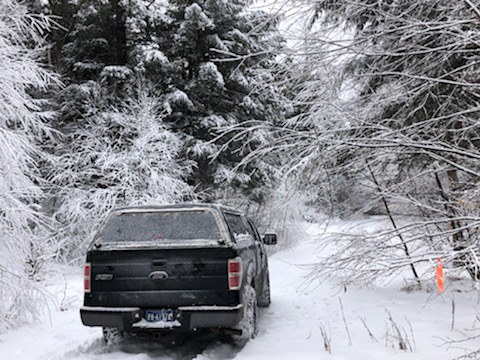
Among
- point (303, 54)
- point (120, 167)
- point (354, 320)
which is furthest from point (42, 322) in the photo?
point (120, 167)

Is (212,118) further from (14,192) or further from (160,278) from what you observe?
(160,278)

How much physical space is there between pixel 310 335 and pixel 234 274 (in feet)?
5.44

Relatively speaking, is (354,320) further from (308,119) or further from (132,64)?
(132,64)

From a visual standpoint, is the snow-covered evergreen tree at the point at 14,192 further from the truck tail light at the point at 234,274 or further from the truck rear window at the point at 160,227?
the truck tail light at the point at 234,274

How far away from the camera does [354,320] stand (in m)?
6.70

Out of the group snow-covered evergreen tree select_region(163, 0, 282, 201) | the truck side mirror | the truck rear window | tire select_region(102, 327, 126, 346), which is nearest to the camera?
→ the truck rear window

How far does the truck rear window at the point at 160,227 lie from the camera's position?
5.30 meters

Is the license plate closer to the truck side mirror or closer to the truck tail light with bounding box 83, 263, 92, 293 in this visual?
the truck tail light with bounding box 83, 263, 92, 293

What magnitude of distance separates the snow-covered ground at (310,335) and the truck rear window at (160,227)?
1.27 metres

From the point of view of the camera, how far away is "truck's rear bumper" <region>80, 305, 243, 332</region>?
4.83m

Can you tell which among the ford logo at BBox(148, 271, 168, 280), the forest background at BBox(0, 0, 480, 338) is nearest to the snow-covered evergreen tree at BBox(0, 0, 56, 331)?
the forest background at BBox(0, 0, 480, 338)

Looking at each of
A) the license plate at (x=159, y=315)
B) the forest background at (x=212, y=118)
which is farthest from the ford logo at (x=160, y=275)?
the forest background at (x=212, y=118)

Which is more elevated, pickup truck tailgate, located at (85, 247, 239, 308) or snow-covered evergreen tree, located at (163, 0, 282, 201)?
snow-covered evergreen tree, located at (163, 0, 282, 201)

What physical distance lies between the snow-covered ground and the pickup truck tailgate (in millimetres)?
668
